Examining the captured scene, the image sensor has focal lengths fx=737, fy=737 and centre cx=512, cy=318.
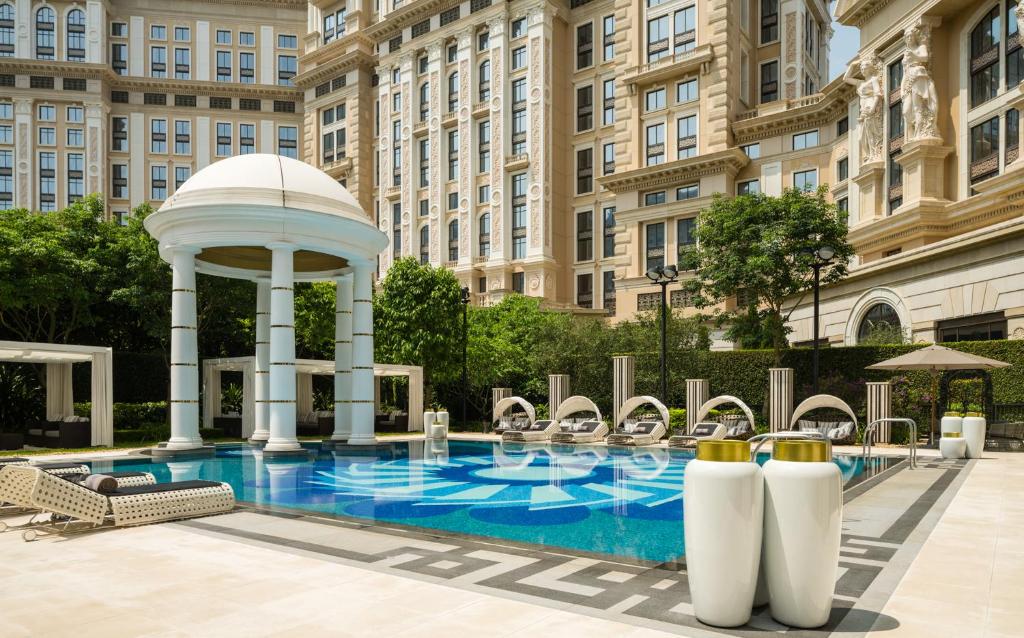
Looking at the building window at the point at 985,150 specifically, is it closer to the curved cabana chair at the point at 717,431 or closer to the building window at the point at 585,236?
the curved cabana chair at the point at 717,431

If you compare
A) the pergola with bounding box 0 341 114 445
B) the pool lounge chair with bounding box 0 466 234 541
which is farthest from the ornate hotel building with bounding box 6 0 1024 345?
the pergola with bounding box 0 341 114 445

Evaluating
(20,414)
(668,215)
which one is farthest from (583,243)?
(20,414)

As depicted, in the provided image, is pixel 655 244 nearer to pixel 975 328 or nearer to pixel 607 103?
pixel 607 103

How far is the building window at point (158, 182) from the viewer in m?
74.5

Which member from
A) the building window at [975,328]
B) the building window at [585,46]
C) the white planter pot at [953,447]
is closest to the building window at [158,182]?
the building window at [585,46]

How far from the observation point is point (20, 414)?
27391mm

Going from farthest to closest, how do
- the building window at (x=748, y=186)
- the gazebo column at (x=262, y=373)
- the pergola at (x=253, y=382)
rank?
1. the building window at (x=748, y=186)
2. the pergola at (x=253, y=382)
3. the gazebo column at (x=262, y=373)

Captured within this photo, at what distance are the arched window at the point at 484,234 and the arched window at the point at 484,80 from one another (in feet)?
30.6

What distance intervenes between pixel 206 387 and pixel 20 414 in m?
6.59

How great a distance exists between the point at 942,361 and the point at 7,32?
87.2 meters

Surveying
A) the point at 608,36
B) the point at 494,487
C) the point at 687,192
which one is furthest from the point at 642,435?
the point at 608,36

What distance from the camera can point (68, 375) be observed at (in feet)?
80.3

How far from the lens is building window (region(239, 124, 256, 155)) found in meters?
76.5

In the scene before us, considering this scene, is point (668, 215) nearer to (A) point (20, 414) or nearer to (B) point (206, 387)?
(B) point (206, 387)
